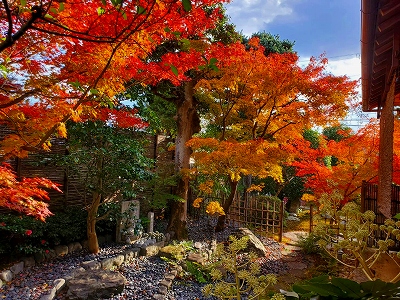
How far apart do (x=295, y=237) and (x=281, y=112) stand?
200 inches

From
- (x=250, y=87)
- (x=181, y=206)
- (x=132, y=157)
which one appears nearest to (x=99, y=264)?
(x=132, y=157)

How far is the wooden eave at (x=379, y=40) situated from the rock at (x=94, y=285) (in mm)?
4639

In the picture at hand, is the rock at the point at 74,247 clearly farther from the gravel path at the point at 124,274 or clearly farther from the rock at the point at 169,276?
the rock at the point at 169,276

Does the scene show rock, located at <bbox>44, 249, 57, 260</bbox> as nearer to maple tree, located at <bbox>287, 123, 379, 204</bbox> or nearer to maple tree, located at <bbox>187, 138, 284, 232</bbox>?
maple tree, located at <bbox>187, 138, 284, 232</bbox>

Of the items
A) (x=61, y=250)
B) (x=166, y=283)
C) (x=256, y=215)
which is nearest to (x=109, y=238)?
(x=61, y=250)

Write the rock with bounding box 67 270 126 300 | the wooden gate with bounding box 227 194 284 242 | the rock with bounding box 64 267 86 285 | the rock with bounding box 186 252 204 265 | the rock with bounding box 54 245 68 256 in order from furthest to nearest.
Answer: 1. the wooden gate with bounding box 227 194 284 242
2. the rock with bounding box 186 252 204 265
3. the rock with bounding box 54 245 68 256
4. the rock with bounding box 64 267 86 285
5. the rock with bounding box 67 270 126 300

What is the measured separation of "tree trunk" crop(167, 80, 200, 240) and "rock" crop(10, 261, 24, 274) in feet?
12.1

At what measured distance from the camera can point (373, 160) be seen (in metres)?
6.75

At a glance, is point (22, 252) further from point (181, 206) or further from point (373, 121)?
point (373, 121)

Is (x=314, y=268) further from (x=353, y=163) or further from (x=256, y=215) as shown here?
(x=256, y=215)

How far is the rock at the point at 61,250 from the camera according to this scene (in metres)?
5.41

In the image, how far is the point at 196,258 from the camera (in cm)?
589

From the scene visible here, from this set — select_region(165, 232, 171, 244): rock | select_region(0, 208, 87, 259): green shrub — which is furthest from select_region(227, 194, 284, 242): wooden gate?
select_region(0, 208, 87, 259): green shrub

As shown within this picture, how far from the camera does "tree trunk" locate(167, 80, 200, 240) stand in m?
7.64
